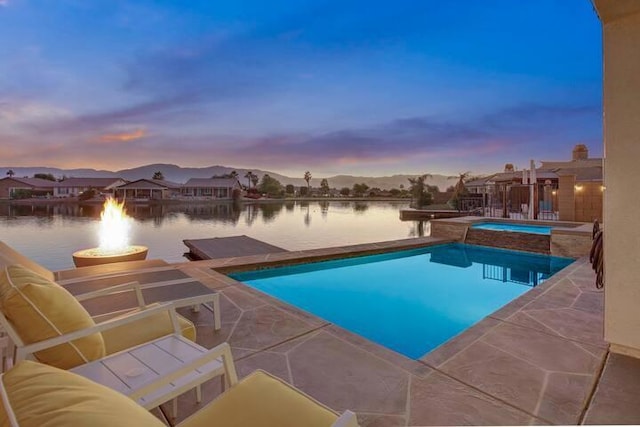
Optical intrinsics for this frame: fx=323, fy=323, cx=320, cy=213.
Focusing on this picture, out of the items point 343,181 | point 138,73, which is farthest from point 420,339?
point 343,181

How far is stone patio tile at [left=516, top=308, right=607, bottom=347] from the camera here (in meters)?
2.85

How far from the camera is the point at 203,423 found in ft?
4.14

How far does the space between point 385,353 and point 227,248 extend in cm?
826

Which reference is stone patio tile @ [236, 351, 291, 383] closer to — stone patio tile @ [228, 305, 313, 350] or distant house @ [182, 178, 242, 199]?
stone patio tile @ [228, 305, 313, 350]

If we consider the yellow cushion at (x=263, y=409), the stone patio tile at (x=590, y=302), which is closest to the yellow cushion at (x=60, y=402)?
the yellow cushion at (x=263, y=409)

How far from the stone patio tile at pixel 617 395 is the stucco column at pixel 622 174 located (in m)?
0.21

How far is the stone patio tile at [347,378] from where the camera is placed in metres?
1.99

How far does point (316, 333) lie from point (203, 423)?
1.80 meters

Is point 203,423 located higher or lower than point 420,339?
Answer: higher

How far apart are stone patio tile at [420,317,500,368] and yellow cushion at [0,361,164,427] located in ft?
7.23

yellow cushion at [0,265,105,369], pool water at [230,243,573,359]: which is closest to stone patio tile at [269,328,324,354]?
yellow cushion at [0,265,105,369]

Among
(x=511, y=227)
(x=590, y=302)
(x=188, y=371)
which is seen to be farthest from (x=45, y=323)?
(x=511, y=227)

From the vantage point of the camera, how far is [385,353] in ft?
8.64

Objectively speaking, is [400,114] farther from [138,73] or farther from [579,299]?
[579,299]
